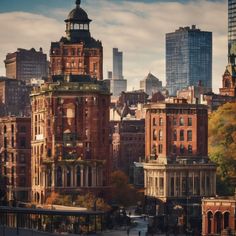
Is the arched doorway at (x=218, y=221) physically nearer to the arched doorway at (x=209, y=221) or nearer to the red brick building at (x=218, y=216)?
the red brick building at (x=218, y=216)

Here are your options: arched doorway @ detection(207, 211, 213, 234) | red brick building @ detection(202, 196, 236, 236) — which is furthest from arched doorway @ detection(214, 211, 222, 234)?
arched doorway @ detection(207, 211, 213, 234)

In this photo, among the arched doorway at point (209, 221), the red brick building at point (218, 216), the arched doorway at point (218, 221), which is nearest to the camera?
→ the red brick building at point (218, 216)

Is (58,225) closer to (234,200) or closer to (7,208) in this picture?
(7,208)

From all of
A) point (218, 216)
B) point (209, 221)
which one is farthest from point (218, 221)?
point (209, 221)

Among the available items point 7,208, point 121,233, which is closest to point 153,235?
point 121,233

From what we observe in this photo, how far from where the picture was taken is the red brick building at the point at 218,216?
191625mm

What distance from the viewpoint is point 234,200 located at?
630 ft

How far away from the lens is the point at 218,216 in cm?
19275

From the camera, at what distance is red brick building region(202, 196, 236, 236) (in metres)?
192

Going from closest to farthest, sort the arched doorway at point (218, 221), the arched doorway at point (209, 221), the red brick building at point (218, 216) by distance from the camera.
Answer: the red brick building at point (218, 216) < the arched doorway at point (218, 221) < the arched doorway at point (209, 221)

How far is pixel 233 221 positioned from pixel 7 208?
2885cm

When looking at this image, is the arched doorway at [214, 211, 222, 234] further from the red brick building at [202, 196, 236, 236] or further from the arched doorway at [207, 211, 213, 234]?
the arched doorway at [207, 211, 213, 234]

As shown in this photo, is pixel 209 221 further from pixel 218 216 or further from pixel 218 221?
pixel 218 216

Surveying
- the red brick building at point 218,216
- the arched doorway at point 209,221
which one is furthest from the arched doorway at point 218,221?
the arched doorway at point 209,221
